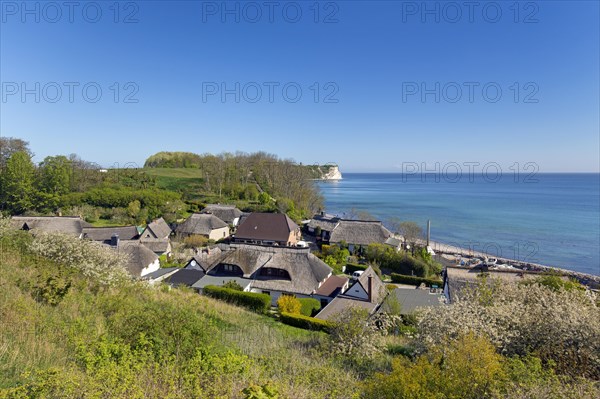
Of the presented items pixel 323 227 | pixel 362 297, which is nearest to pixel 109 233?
pixel 323 227

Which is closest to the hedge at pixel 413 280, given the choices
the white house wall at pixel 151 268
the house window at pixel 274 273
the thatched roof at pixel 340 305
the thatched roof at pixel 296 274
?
the thatched roof at pixel 296 274

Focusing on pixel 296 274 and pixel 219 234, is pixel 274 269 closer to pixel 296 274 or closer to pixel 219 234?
pixel 296 274

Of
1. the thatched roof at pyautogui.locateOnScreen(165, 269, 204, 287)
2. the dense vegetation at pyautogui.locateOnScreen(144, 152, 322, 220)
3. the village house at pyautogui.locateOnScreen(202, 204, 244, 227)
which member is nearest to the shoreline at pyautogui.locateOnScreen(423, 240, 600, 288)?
the dense vegetation at pyautogui.locateOnScreen(144, 152, 322, 220)

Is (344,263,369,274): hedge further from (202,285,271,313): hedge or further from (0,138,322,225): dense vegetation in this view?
(0,138,322,225): dense vegetation

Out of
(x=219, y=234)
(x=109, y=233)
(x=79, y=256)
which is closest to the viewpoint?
(x=79, y=256)

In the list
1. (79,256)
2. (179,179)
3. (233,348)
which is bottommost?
(233,348)

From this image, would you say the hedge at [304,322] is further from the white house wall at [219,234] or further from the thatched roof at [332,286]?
the white house wall at [219,234]

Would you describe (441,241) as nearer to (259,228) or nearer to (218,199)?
Answer: (259,228)
